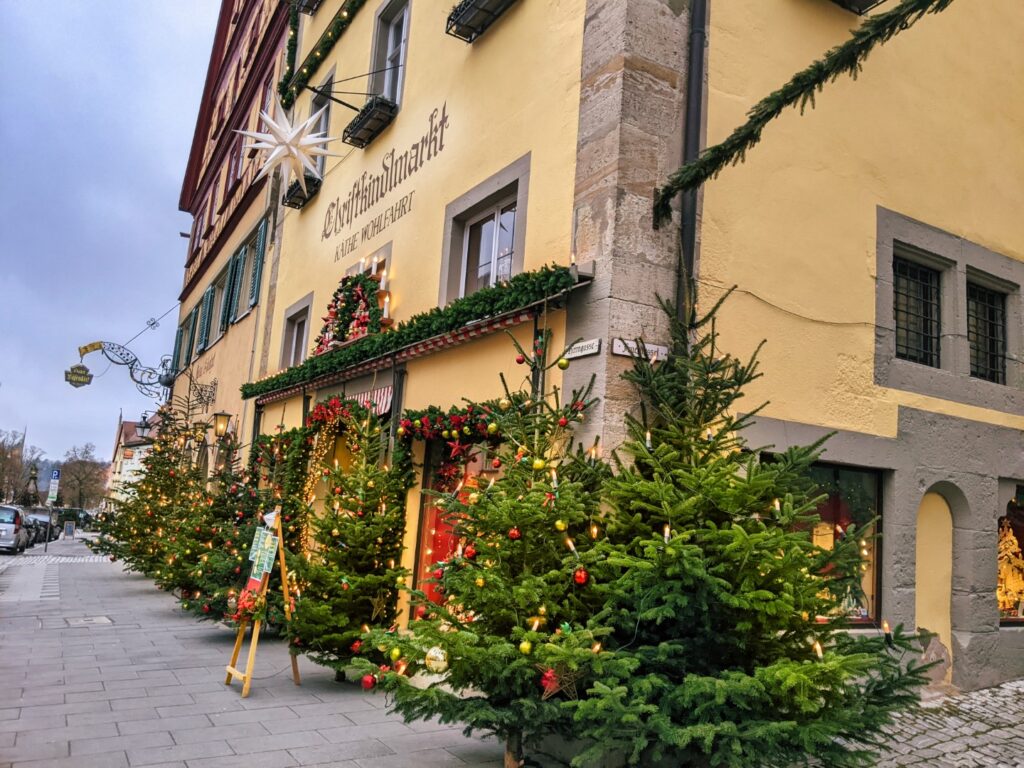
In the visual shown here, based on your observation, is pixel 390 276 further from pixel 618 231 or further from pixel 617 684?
pixel 617 684

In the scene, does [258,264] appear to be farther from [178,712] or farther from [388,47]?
[178,712]

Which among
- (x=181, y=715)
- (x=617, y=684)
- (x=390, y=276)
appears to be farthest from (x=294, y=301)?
(x=617, y=684)

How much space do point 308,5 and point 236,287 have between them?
6.43 m

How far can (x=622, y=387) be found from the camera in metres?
5.81

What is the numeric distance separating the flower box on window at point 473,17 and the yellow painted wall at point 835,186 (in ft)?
7.82

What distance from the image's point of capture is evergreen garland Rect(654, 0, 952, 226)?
4.66m

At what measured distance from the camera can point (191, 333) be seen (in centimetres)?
2605

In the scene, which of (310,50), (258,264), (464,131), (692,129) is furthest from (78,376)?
(692,129)

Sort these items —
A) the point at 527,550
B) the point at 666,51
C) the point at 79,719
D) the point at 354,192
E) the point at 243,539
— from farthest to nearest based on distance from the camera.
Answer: the point at 354,192, the point at 243,539, the point at 666,51, the point at 79,719, the point at 527,550


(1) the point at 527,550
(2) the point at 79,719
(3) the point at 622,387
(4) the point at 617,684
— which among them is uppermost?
(3) the point at 622,387

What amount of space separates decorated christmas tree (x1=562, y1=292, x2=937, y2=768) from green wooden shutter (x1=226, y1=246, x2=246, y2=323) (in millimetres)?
15265

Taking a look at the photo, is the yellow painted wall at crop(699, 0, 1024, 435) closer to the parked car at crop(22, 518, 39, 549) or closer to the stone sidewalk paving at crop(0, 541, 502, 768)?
the stone sidewalk paving at crop(0, 541, 502, 768)

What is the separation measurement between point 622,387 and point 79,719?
438 cm

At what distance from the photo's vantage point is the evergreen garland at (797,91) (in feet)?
15.3
